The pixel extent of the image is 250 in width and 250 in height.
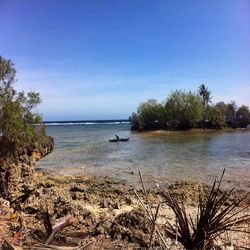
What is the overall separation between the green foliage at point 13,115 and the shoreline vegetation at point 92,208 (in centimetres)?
4

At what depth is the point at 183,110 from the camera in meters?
63.6

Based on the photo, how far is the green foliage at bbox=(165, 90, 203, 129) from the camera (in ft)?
204

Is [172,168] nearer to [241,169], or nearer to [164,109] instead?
[241,169]

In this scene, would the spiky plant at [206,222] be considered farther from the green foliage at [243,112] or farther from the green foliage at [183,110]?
the green foliage at [243,112]

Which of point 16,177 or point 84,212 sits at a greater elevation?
point 16,177

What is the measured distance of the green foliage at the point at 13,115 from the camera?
1373 centimetres

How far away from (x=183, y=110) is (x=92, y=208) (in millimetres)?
56204

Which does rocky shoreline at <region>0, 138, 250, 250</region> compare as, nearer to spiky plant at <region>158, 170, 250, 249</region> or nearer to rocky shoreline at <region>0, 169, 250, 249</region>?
rocky shoreline at <region>0, 169, 250, 249</region>

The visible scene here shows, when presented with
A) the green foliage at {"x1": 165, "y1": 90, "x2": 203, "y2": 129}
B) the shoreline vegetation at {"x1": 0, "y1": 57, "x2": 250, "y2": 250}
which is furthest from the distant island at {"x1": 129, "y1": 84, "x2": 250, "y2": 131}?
the shoreline vegetation at {"x1": 0, "y1": 57, "x2": 250, "y2": 250}

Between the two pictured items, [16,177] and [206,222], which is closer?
[206,222]

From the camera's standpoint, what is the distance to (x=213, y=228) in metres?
2.84

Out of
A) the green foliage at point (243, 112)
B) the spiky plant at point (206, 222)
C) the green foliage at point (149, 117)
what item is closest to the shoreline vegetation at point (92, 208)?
the spiky plant at point (206, 222)

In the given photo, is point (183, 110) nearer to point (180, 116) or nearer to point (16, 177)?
point (180, 116)

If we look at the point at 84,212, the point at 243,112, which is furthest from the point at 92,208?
the point at 243,112
